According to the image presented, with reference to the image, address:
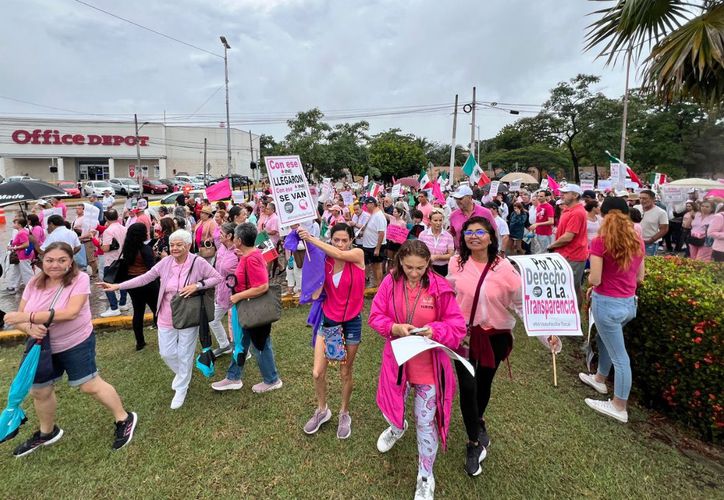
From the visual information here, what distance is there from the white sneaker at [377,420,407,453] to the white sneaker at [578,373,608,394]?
2258 mm

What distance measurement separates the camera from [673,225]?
1118 centimetres

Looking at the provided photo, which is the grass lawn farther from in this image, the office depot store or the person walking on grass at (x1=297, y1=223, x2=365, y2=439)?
the office depot store

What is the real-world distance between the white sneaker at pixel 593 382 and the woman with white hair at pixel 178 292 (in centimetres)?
400

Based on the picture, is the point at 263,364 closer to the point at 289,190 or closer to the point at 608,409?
the point at 289,190

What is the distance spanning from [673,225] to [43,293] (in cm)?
1430

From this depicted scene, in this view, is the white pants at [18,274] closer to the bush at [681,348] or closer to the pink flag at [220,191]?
the pink flag at [220,191]

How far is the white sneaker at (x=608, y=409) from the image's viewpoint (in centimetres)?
342

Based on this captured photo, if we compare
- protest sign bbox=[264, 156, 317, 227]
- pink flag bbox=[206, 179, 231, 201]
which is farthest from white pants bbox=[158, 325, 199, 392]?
pink flag bbox=[206, 179, 231, 201]

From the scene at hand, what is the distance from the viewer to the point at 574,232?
16.5ft

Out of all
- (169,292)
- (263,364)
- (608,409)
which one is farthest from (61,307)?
(608,409)

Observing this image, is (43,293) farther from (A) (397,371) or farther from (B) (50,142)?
(B) (50,142)

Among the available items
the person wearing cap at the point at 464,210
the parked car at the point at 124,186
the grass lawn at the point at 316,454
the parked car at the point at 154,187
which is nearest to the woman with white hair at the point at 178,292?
the grass lawn at the point at 316,454

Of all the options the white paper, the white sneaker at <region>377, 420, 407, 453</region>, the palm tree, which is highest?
the palm tree

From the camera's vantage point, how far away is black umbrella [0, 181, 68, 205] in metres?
6.53
